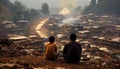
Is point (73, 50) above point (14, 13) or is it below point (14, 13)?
below

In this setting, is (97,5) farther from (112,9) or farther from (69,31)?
(69,31)

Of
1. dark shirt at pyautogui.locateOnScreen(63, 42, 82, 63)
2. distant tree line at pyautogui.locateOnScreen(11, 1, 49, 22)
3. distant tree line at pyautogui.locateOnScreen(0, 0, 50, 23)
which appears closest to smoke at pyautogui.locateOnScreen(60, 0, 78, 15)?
distant tree line at pyautogui.locateOnScreen(11, 1, 49, 22)

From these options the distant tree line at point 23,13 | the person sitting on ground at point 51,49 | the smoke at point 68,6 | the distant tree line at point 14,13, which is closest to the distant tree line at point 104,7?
the distant tree line at point 23,13

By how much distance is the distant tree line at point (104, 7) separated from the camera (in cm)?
5678

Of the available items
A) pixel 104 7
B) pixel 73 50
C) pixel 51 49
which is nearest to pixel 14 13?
pixel 104 7

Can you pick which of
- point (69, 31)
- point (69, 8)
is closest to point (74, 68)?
point (69, 31)

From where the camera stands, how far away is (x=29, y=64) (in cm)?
941

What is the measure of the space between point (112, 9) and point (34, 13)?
2167 centimetres

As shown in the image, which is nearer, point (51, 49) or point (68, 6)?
point (51, 49)

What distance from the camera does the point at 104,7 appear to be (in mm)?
60906

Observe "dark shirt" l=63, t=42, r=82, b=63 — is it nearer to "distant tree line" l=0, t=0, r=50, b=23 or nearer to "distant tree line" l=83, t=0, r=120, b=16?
"distant tree line" l=0, t=0, r=50, b=23

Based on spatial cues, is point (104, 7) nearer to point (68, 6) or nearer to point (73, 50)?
point (68, 6)

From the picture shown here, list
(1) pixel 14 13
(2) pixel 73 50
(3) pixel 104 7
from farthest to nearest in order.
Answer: (3) pixel 104 7 → (1) pixel 14 13 → (2) pixel 73 50

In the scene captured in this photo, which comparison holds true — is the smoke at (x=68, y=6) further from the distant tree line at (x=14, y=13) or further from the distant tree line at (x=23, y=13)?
the distant tree line at (x=14, y=13)
